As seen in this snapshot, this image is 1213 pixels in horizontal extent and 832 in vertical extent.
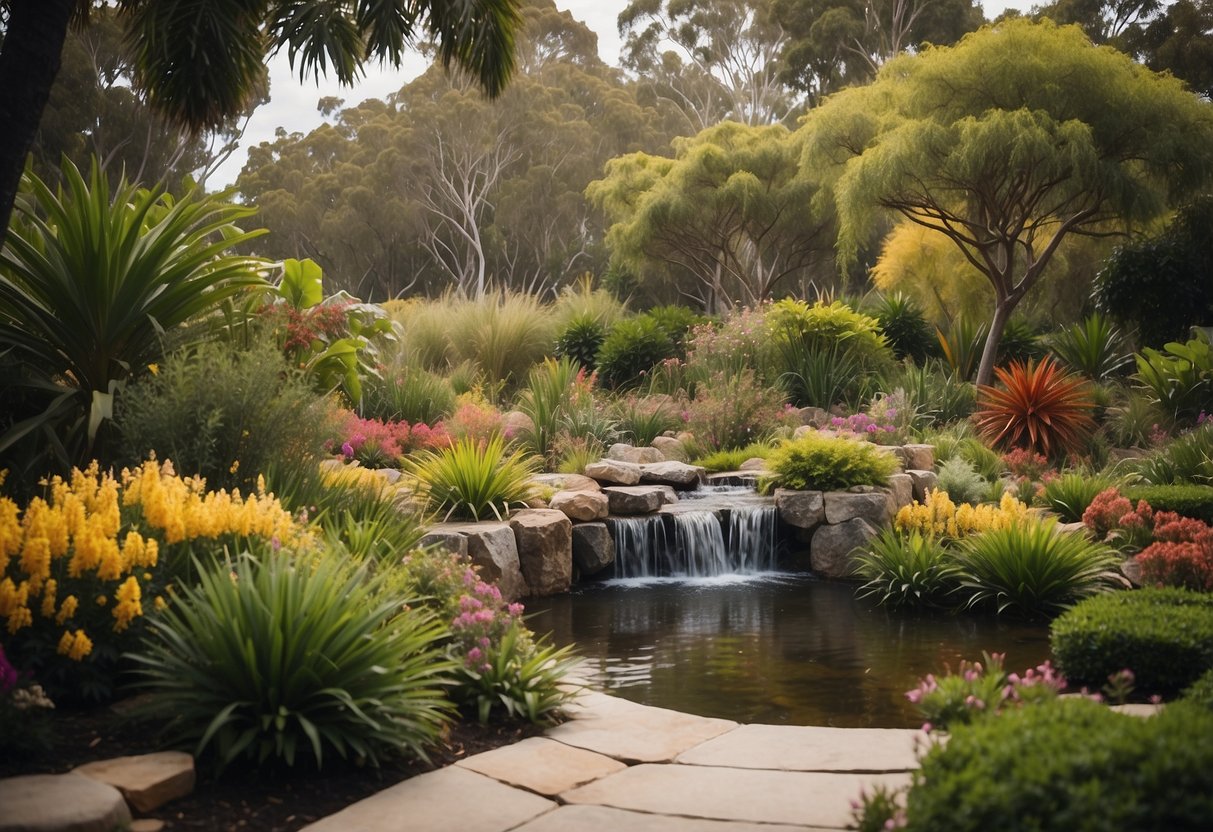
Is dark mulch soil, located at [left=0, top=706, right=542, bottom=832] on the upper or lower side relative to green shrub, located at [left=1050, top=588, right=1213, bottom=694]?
lower

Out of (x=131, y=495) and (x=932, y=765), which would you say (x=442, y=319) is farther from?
(x=932, y=765)

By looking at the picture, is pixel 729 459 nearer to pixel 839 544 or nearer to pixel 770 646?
pixel 839 544

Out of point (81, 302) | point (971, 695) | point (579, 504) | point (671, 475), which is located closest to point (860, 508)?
point (671, 475)

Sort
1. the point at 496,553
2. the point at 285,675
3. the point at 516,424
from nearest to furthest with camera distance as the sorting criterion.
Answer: the point at 285,675, the point at 496,553, the point at 516,424

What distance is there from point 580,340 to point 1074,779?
16.4 meters

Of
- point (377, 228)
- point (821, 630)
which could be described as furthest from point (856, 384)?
point (377, 228)

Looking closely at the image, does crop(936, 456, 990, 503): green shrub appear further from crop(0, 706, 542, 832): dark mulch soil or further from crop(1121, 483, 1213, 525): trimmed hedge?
crop(0, 706, 542, 832): dark mulch soil

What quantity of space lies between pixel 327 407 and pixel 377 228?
36552 millimetres

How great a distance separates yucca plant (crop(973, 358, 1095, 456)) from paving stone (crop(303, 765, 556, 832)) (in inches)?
428

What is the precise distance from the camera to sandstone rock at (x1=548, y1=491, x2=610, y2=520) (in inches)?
395

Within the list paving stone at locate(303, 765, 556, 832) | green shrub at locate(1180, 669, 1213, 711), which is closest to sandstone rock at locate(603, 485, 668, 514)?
paving stone at locate(303, 765, 556, 832)

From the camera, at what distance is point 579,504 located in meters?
10.0

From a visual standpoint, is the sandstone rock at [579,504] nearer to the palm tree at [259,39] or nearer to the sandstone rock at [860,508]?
the sandstone rock at [860,508]

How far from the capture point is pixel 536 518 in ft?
30.5
